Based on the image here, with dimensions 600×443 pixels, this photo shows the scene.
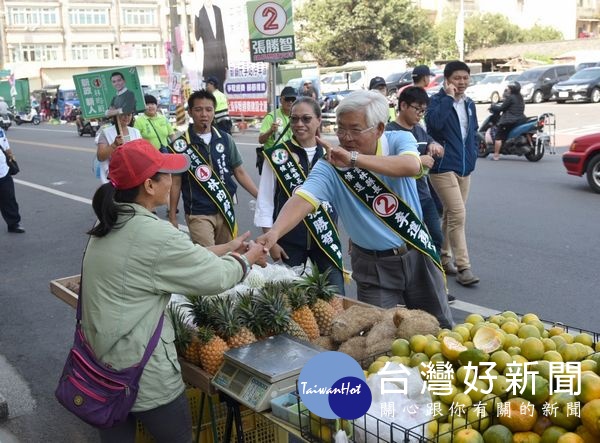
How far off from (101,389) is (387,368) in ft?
3.69

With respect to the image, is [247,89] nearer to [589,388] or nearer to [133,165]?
[133,165]

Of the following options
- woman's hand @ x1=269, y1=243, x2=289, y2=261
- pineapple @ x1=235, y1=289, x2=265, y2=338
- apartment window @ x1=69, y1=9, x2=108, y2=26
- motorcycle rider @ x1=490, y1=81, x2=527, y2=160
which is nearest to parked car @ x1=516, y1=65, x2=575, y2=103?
motorcycle rider @ x1=490, y1=81, x2=527, y2=160

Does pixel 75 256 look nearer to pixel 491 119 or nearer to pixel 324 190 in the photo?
pixel 324 190

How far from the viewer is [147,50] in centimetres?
7175

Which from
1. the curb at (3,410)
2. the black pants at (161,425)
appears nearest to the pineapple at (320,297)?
the black pants at (161,425)

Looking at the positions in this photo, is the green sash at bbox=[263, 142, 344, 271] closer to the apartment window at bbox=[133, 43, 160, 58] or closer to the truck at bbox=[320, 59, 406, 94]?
the truck at bbox=[320, 59, 406, 94]

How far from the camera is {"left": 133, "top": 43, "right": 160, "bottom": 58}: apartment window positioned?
2793 inches

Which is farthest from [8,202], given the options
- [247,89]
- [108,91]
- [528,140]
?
[247,89]

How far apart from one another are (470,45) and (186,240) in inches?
2187

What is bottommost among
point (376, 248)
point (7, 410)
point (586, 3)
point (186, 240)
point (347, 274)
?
point (7, 410)

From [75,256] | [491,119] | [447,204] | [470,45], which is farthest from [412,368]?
[470,45]

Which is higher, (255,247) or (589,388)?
(255,247)

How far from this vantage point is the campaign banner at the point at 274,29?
33.5ft

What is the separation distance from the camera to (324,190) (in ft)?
12.0
